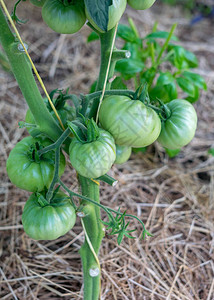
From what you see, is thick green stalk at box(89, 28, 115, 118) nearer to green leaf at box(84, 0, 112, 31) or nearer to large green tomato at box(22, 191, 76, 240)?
green leaf at box(84, 0, 112, 31)

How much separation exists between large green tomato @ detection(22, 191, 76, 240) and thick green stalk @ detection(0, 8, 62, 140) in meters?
0.20

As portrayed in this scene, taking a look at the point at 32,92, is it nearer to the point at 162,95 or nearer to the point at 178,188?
the point at 162,95

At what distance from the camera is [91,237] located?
3.69ft

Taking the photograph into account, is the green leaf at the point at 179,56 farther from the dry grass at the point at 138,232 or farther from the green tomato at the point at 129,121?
the green tomato at the point at 129,121

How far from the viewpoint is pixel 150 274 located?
1.42 m

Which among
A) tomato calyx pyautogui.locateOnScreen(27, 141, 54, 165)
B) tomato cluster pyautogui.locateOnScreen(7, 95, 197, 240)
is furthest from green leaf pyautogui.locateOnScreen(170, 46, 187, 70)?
tomato calyx pyautogui.locateOnScreen(27, 141, 54, 165)

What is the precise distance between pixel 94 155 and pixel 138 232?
87 centimetres

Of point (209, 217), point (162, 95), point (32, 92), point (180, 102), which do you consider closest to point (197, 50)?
point (162, 95)

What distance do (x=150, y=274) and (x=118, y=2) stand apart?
110 cm

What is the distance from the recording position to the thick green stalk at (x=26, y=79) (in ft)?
2.85

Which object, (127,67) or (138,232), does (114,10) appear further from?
(138,232)

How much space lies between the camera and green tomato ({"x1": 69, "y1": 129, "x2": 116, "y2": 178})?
795mm

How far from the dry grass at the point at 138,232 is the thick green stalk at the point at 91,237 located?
189 millimetres

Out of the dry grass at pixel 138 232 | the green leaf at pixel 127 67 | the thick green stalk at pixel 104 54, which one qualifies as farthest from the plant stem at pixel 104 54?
the dry grass at pixel 138 232
